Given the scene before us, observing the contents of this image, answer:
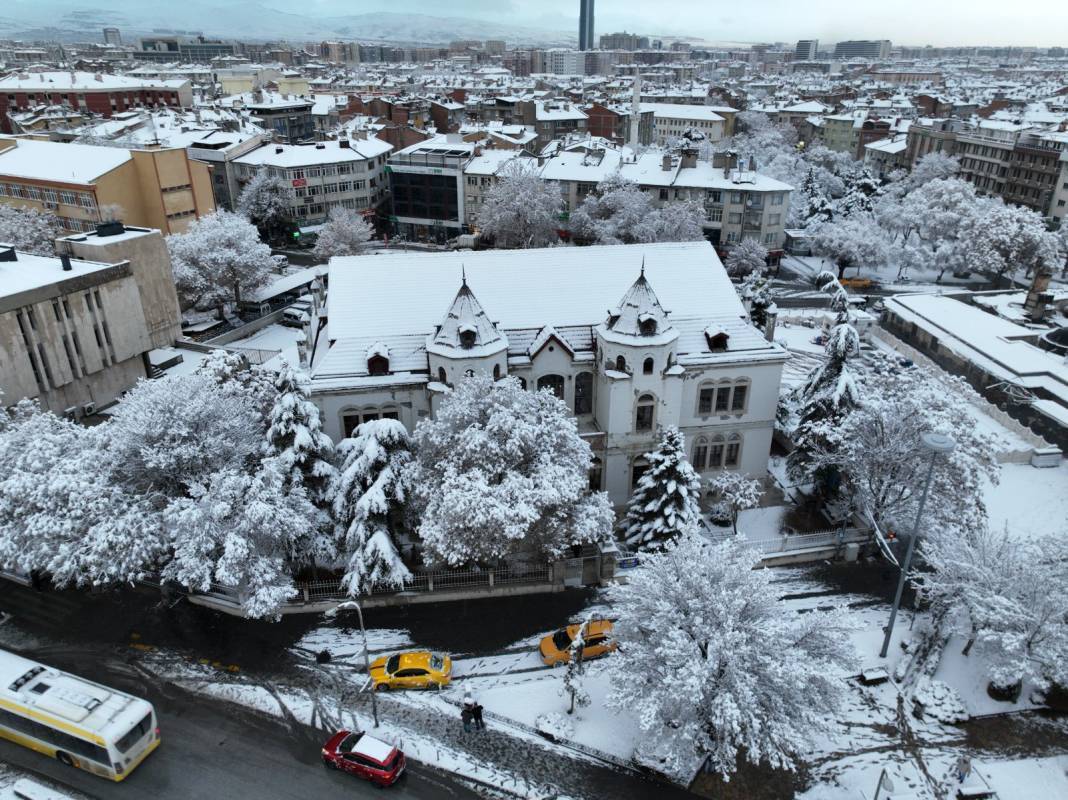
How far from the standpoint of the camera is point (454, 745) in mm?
27375

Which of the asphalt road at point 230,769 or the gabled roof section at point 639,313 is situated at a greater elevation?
the gabled roof section at point 639,313

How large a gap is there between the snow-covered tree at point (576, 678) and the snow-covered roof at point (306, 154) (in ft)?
283

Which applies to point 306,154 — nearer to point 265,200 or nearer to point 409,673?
point 265,200

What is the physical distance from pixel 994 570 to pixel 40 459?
1577 inches

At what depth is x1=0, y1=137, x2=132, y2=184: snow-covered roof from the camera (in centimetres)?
7725

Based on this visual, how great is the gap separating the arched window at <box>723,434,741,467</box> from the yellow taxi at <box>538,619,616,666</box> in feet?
54.2

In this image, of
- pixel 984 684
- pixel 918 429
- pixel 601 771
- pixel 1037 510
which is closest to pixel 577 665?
pixel 601 771

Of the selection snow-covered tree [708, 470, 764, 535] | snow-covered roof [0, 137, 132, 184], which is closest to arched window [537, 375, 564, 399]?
snow-covered tree [708, 470, 764, 535]

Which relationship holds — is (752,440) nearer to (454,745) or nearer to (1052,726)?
(1052,726)

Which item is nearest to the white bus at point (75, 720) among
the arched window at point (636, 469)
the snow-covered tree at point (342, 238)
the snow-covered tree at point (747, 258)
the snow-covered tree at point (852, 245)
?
the arched window at point (636, 469)

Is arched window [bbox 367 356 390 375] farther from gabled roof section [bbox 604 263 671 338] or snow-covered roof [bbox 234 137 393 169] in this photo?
snow-covered roof [bbox 234 137 393 169]

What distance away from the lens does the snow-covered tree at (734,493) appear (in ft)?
126

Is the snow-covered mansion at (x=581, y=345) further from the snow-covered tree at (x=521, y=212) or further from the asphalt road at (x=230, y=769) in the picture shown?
the snow-covered tree at (x=521, y=212)

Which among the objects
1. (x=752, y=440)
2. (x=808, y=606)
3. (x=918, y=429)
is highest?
(x=918, y=429)
